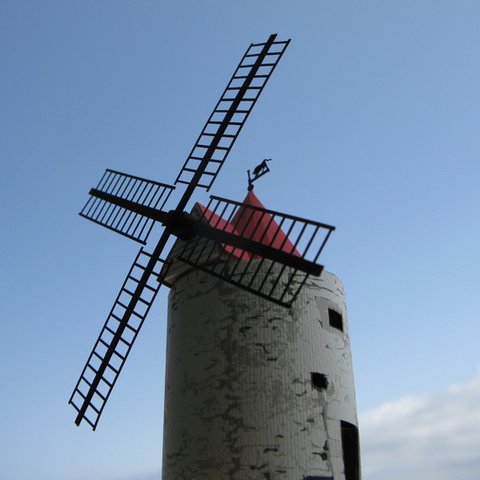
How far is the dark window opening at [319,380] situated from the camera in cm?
946

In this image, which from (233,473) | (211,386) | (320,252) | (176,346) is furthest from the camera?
(176,346)

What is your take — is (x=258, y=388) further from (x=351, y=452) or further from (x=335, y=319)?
(x=351, y=452)

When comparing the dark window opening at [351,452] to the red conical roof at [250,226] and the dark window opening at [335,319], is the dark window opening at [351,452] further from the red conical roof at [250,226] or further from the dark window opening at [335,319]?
the red conical roof at [250,226]

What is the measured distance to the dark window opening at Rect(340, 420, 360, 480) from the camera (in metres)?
9.93

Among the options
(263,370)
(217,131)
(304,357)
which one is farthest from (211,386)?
(217,131)

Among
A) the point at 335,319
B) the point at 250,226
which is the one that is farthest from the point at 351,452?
the point at 250,226

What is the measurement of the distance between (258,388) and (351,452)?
2.12 m

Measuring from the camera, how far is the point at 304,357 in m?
9.52

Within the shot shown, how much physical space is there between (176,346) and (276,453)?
2474 millimetres

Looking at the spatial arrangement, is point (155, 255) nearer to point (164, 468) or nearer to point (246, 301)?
point (246, 301)

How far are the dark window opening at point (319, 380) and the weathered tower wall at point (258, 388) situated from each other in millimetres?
18

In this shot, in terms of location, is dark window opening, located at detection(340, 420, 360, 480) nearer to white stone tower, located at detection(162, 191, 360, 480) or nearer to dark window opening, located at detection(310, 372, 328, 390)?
white stone tower, located at detection(162, 191, 360, 480)

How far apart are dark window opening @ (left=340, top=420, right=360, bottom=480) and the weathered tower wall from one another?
16 mm

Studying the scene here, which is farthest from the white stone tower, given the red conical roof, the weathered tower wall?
the red conical roof
